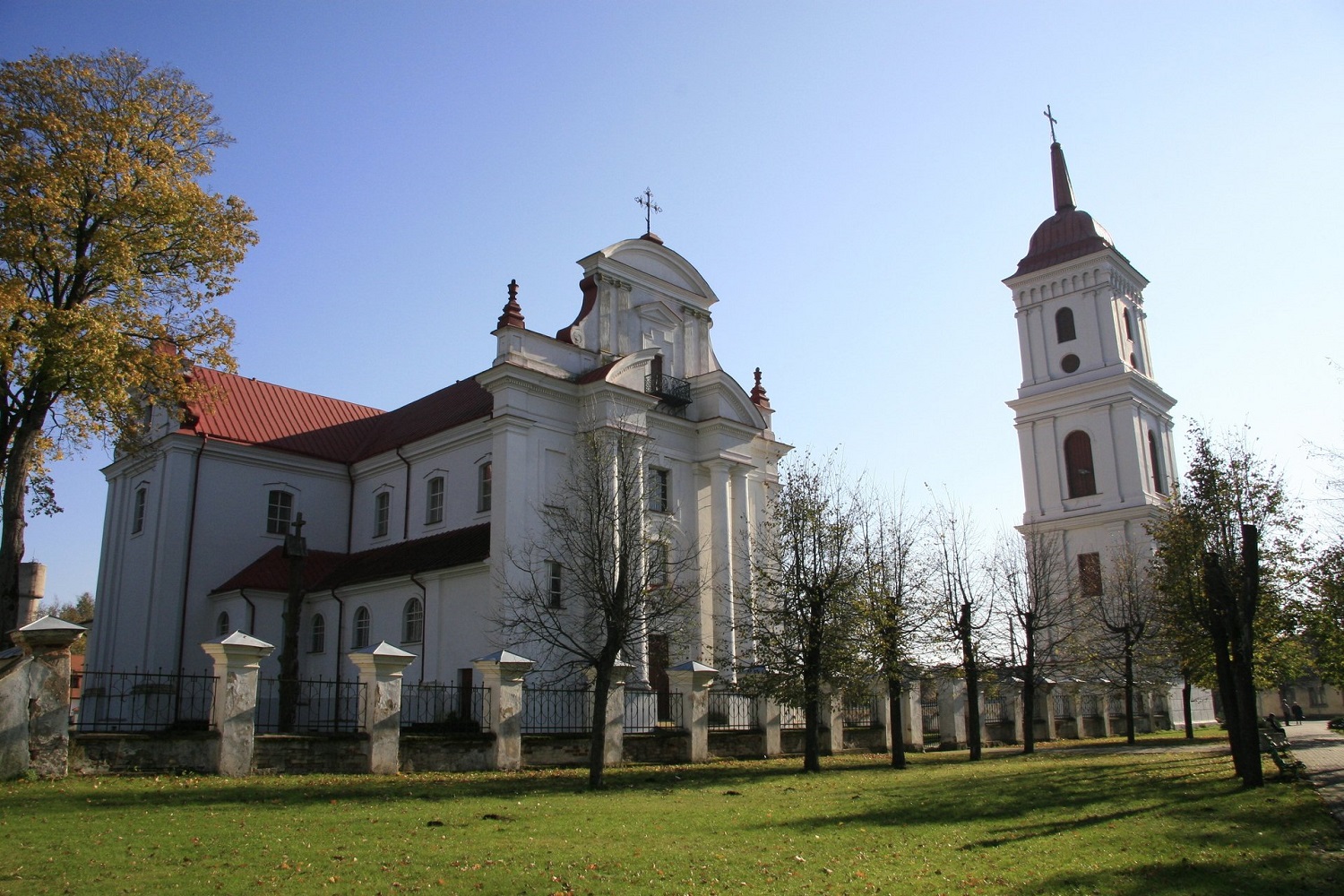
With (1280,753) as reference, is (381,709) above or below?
above

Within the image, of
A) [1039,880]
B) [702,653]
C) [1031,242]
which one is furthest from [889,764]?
[1031,242]

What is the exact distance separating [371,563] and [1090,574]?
32.8 meters

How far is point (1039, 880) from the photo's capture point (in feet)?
30.5

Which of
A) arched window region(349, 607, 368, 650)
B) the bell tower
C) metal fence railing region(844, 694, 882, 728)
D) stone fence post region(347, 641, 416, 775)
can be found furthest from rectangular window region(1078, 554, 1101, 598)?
stone fence post region(347, 641, 416, 775)

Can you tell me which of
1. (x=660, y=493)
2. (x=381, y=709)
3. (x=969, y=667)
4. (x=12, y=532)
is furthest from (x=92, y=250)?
(x=969, y=667)

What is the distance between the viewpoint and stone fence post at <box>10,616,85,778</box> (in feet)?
48.0

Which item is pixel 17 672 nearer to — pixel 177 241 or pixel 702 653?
pixel 177 241

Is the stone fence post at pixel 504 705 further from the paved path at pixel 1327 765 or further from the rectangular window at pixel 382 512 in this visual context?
the rectangular window at pixel 382 512

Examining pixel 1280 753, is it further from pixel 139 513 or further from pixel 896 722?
pixel 139 513

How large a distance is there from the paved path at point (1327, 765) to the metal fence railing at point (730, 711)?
11903 millimetres

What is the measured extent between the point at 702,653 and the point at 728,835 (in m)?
19.9

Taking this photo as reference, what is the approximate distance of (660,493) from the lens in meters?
32.8

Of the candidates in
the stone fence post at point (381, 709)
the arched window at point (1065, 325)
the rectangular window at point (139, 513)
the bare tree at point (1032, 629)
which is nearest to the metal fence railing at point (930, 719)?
the bare tree at point (1032, 629)

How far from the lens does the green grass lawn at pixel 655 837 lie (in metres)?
8.85
